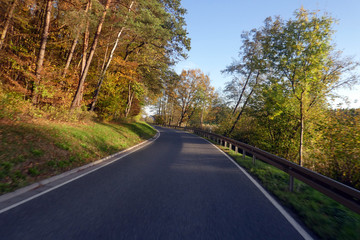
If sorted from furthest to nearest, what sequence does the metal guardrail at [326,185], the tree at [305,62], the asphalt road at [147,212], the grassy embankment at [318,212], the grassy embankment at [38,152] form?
the tree at [305,62] < the grassy embankment at [38,152] < the metal guardrail at [326,185] < the grassy embankment at [318,212] < the asphalt road at [147,212]

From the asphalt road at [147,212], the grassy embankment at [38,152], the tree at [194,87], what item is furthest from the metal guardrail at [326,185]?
the tree at [194,87]

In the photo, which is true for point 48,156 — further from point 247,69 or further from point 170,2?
point 247,69

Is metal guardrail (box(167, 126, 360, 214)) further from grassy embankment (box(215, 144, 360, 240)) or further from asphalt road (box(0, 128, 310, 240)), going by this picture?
asphalt road (box(0, 128, 310, 240))

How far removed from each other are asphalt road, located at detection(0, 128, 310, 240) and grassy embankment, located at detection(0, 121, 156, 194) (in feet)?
4.04

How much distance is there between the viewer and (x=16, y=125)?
26.4 ft

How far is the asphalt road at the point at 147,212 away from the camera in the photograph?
312cm

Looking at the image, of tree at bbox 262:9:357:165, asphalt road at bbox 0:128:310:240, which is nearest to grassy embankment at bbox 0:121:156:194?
asphalt road at bbox 0:128:310:240

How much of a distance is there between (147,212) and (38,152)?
5030mm

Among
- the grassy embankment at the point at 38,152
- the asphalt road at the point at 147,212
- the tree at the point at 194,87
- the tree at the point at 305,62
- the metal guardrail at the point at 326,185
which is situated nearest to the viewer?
the asphalt road at the point at 147,212

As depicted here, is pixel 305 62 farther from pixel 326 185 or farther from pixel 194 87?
pixel 194 87

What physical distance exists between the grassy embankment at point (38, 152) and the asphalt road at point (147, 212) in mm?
1231

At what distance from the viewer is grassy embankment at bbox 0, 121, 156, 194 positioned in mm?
5422

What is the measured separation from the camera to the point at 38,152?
676 cm

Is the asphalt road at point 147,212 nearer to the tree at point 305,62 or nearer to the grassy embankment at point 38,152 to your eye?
the grassy embankment at point 38,152
